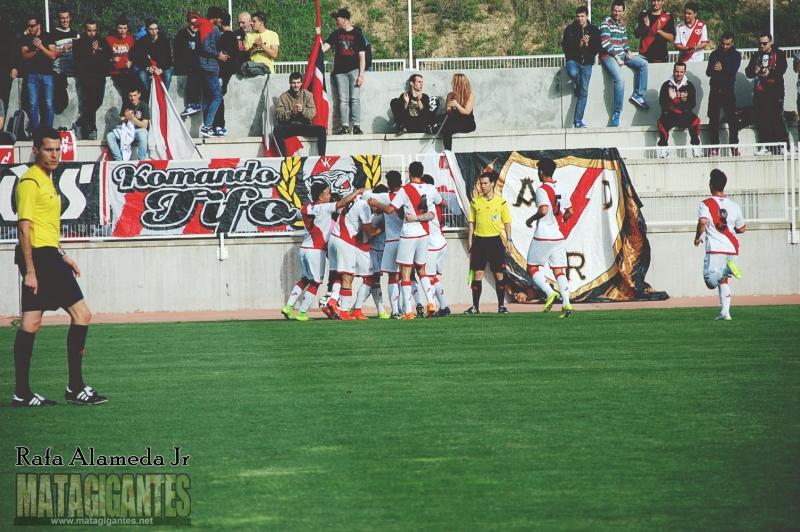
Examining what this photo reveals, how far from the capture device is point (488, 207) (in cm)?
1716

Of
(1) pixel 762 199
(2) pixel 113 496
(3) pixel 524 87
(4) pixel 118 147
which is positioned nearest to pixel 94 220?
(4) pixel 118 147

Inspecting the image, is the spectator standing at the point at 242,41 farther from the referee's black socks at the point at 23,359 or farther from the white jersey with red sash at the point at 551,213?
the referee's black socks at the point at 23,359

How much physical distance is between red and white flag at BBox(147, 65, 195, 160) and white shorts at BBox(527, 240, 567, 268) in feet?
28.8

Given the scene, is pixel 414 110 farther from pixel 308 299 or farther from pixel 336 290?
pixel 308 299

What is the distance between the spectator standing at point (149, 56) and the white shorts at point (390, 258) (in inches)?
334

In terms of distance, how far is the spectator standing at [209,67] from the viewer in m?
22.4

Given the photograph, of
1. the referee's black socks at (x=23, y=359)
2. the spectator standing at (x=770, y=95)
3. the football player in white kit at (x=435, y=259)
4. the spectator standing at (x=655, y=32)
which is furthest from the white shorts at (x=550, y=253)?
the spectator standing at (x=655, y=32)

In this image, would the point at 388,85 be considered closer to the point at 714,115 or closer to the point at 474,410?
the point at 714,115

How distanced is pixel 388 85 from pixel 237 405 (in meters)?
16.7

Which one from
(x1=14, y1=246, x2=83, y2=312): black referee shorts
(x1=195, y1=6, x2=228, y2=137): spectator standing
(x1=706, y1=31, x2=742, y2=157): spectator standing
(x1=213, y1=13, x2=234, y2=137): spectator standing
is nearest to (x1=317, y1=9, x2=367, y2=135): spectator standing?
(x1=213, y1=13, x2=234, y2=137): spectator standing

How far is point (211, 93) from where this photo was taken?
891 inches

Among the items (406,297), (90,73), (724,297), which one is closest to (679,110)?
(724,297)

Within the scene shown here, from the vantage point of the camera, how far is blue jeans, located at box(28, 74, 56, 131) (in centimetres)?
2208

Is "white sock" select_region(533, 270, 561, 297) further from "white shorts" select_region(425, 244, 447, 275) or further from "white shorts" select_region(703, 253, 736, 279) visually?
"white shorts" select_region(703, 253, 736, 279)
